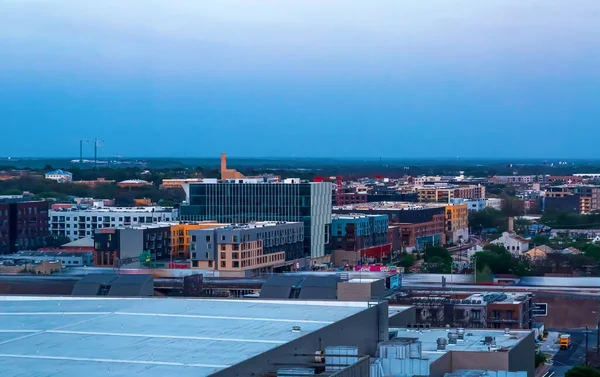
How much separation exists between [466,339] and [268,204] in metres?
32.6

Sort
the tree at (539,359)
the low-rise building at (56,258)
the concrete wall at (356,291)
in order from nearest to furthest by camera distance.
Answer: the concrete wall at (356,291) → the tree at (539,359) → the low-rise building at (56,258)

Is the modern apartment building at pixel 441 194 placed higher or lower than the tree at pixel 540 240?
higher

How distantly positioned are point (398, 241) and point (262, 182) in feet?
34.6

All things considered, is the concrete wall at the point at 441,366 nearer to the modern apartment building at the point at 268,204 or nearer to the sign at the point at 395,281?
the sign at the point at 395,281

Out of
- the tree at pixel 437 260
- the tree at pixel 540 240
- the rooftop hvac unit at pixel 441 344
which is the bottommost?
the tree at pixel 437 260

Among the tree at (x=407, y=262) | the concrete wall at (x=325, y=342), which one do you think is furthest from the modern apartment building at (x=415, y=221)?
the concrete wall at (x=325, y=342)

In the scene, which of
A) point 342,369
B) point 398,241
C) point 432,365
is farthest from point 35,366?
point 398,241

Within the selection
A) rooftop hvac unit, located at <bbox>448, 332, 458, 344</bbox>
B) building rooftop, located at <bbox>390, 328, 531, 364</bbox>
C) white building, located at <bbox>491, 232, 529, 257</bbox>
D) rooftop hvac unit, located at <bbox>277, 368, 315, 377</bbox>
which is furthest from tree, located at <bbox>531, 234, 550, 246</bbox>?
rooftop hvac unit, located at <bbox>277, 368, 315, 377</bbox>

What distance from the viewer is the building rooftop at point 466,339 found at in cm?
1784

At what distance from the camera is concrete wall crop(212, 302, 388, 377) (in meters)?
13.1

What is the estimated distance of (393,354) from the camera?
1580 centimetres

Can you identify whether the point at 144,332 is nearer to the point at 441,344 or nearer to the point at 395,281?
the point at 441,344

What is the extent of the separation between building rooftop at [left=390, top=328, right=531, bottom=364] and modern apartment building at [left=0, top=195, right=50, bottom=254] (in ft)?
124

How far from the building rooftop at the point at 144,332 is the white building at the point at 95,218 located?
3874cm
